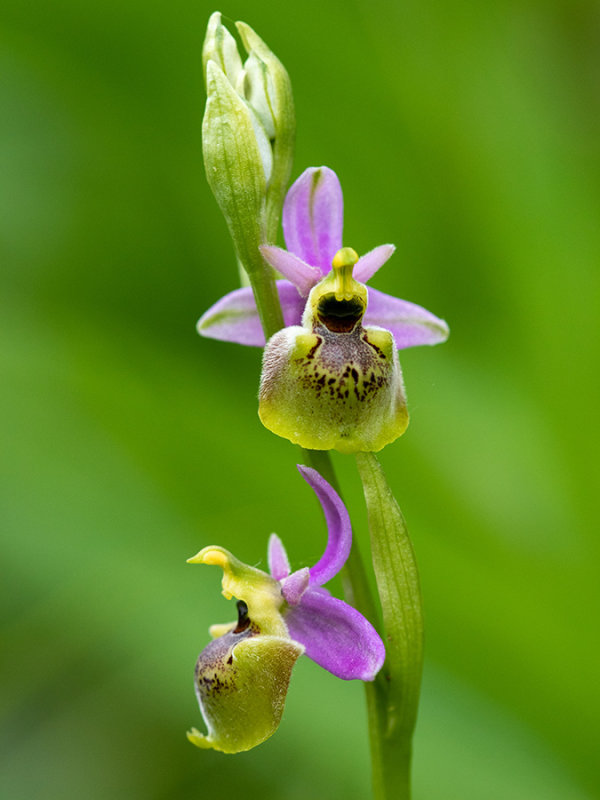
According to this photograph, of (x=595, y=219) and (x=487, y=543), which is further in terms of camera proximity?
(x=595, y=219)

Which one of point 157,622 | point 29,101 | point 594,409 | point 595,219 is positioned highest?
point 29,101

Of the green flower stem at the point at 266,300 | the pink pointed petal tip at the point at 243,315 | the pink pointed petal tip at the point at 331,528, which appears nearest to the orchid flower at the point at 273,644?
the pink pointed petal tip at the point at 331,528

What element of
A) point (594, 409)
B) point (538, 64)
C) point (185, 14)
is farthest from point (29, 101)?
point (594, 409)

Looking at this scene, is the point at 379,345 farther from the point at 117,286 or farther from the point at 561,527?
the point at 117,286

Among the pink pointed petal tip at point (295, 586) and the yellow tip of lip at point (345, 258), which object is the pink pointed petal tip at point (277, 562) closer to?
the pink pointed petal tip at point (295, 586)

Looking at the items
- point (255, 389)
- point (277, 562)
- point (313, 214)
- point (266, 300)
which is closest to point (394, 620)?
point (277, 562)

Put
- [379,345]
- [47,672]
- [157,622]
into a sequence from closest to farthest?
[379,345] → [157,622] → [47,672]
